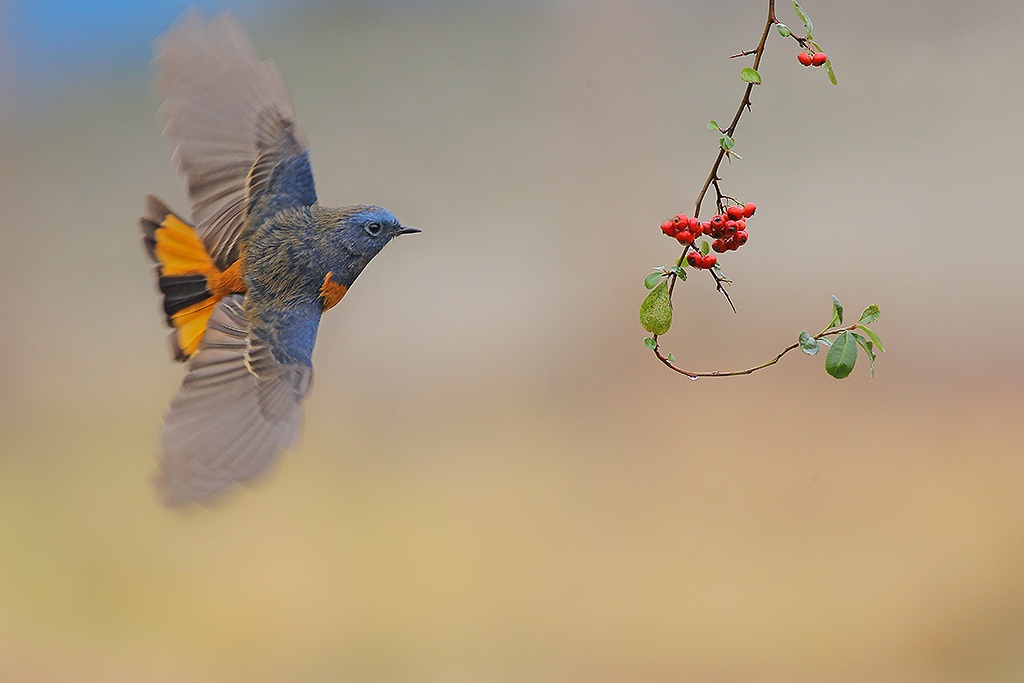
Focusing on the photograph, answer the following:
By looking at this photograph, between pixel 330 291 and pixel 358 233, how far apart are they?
12 centimetres

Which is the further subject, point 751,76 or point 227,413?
point 227,413

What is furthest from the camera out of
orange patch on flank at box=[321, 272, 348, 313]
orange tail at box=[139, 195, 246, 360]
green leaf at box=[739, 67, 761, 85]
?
orange tail at box=[139, 195, 246, 360]

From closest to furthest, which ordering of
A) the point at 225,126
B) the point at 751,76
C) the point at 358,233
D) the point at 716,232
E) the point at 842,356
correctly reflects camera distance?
1. the point at 751,76
2. the point at 842,356
3. the point at 716,232
4. the point at 358,233
5. the point at 225,126

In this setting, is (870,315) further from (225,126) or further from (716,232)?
(225,126)

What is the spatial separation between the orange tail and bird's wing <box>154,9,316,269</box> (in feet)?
0.20

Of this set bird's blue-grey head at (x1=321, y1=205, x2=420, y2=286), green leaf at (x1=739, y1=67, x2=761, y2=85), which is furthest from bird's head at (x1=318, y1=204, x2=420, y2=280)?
green leaf at (x1=739, y1=67, x2=761, y2=85)

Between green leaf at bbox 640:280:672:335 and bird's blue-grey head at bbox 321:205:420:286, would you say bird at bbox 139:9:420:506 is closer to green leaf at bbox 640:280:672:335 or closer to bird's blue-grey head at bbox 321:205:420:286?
bird's blue-grey head at bbox 321:205:420:286

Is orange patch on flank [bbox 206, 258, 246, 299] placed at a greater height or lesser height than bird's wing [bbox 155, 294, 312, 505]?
greater

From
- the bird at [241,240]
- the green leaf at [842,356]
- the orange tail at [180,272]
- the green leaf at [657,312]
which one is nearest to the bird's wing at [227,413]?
the bird at [241,240]

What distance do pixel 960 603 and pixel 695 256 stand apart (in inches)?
127

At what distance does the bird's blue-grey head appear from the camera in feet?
4.91

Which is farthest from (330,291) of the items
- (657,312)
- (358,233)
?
(657,312)

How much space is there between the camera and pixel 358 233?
1492 millimetres

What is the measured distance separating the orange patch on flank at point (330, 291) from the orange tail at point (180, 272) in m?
0.19
